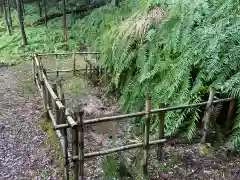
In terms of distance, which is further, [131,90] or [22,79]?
[22,79]

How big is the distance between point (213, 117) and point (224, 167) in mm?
735

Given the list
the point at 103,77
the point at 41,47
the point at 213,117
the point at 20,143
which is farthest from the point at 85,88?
the point at 41,47

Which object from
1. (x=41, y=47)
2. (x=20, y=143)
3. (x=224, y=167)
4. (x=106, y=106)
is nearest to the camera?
(x=224, y=167)

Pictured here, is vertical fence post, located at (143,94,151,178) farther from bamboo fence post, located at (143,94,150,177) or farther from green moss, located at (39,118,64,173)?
green moss, located at (39,118,64,173)

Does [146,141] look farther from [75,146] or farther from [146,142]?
[75,146]

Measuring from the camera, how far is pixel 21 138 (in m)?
5.48

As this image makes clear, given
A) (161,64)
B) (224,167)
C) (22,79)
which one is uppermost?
(161,64)

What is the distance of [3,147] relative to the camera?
5207mm

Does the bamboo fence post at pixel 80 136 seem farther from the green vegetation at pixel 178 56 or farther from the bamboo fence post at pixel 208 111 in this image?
the bamboo fence post at pixel 208 111

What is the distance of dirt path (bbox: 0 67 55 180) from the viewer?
4.49 metres

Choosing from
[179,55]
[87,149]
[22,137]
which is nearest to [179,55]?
[179,55]

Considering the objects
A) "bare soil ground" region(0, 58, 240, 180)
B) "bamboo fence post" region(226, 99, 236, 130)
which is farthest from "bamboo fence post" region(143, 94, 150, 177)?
"bamboo fence post" region(226, 99, 236, 130)

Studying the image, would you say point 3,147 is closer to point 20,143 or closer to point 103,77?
point 20,143

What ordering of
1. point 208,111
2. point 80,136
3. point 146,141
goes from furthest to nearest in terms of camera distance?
point 208,111 → point 146,141 → point 80,136
